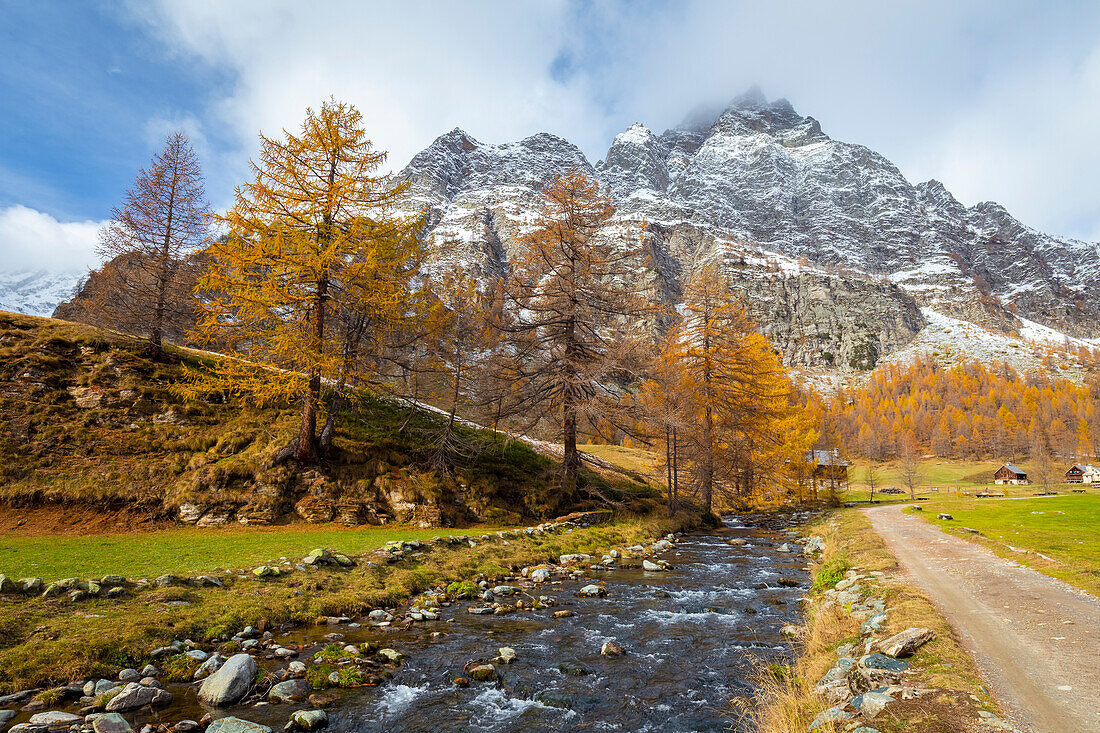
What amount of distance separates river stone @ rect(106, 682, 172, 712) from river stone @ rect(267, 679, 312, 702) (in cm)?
139

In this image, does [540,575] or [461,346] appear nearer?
[540,575]

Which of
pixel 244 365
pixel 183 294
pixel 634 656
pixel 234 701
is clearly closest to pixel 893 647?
pixel 634 656

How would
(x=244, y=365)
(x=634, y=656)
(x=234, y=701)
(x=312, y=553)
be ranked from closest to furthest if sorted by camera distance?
(x=234, y=701), (x=634, y=656), (x=312, y=553), (x=244, y=365)

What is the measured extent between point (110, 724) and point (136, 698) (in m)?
0.81

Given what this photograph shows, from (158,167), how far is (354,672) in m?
27.5

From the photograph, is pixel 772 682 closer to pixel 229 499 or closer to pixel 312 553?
pixel 312 553

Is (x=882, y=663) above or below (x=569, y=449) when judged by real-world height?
below

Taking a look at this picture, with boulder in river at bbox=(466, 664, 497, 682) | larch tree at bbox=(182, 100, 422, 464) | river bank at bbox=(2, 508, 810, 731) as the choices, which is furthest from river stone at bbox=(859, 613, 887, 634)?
larch tree at bbox=(182, 100, 422, 464)

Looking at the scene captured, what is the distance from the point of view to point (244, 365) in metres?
19.4

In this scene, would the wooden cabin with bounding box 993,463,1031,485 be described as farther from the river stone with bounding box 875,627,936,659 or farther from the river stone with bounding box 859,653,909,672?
the river stone with bounding box 859,653,909,672

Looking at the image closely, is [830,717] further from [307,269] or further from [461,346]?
[461,346]

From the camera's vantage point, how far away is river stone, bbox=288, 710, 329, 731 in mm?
6527

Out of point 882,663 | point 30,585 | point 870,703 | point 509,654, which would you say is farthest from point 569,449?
point 870,703

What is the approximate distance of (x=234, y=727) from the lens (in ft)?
20.4
